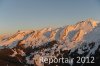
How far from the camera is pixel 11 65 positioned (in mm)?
7719

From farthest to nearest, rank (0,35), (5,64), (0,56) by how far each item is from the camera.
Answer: (5,64) → (0,56) → (0,35)

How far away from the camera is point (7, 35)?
17.2 feet

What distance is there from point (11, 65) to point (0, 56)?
54.0 inches

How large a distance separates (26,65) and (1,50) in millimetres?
1829

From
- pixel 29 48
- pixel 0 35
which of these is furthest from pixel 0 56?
pixel 29 48

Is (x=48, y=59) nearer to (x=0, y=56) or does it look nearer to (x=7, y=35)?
(x=7, y=35)

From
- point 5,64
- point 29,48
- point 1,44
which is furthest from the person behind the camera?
point 29,48

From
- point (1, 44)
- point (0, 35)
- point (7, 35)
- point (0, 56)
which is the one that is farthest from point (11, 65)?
point (0, 35)

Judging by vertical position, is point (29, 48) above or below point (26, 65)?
above

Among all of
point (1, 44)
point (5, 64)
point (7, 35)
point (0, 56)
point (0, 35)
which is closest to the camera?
point (0, 35)

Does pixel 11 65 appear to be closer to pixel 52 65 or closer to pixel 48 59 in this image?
pixel 52 65

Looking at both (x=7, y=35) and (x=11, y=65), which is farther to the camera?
(x=11, y=65)

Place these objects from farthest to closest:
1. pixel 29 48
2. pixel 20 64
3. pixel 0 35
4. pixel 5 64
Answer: pixel 29 48, pixel 20 64, pixel 5 64, pixel 0 35

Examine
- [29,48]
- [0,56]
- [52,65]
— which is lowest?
[52,65]
